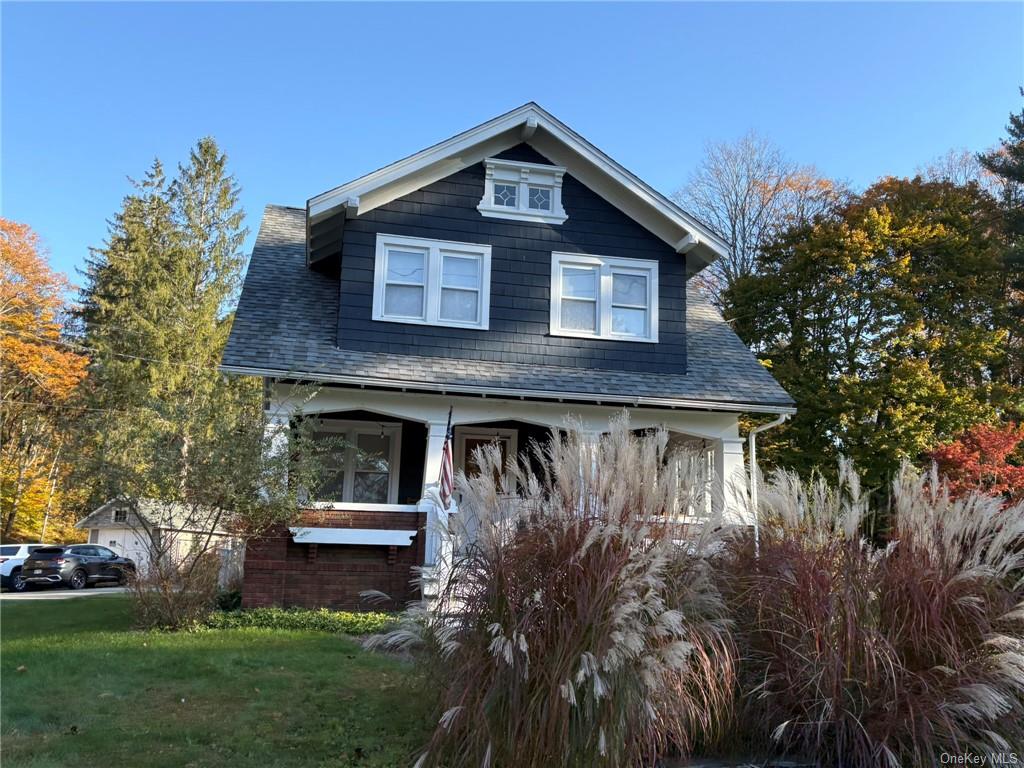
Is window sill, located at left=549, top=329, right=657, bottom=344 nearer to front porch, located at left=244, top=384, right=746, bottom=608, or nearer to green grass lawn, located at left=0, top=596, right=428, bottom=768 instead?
front porch, located at left=244, top=384, right=746, bottom=608

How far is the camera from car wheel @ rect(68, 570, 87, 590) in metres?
24.4

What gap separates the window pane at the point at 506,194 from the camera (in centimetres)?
1259

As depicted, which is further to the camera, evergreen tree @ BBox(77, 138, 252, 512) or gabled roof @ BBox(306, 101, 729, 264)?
evergreen tree @ BBox(77, 138, 252, 512)

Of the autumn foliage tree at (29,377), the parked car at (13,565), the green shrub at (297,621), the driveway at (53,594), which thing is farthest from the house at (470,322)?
the autumn foliage tree at (29,377)

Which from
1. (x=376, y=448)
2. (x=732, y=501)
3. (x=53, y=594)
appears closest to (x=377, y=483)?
(x=376, y=448)

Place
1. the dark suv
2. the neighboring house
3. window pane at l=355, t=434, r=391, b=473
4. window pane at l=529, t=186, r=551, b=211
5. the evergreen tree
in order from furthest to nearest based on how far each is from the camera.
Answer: the evergreen tree → the dark suv → window pane at l=355, t=434, r=391, b=473 → window pane at l=529, t=186, r=551, b=211 → the neighboring house

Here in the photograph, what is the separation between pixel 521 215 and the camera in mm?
12492

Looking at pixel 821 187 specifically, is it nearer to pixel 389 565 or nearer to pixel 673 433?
pixel 673 433

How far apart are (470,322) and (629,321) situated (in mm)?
2579

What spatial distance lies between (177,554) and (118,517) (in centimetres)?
77

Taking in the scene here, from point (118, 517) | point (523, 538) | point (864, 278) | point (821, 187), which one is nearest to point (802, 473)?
point (864, 278)

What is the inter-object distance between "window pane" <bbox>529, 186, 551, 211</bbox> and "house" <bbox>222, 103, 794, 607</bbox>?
0.11ft

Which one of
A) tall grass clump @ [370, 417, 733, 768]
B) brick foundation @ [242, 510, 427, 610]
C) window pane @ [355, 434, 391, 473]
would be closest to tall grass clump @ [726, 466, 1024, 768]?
tall grass clump @ [370, 417, 733, 768]

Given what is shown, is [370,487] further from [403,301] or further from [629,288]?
[629,288]
